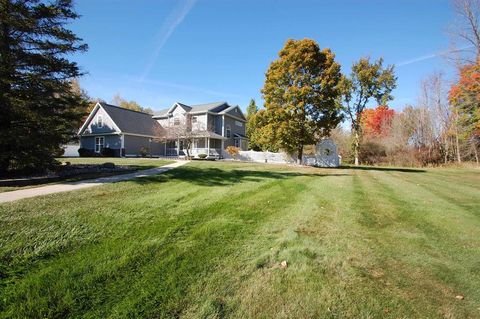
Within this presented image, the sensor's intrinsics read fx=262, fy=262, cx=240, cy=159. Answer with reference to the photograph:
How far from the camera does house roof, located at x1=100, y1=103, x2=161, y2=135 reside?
1148 inches

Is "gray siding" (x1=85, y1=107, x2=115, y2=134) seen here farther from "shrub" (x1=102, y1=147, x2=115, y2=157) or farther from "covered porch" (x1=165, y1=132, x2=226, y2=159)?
"covered porch" (x1=165, y1=132, x2=226, y2=159)

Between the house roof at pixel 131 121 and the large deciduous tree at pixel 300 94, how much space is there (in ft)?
53.6

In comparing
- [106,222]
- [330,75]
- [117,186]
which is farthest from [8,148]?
[330,75]

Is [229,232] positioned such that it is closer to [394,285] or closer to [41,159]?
[394,285]

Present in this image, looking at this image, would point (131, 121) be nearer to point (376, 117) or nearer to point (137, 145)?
point (137, 145)

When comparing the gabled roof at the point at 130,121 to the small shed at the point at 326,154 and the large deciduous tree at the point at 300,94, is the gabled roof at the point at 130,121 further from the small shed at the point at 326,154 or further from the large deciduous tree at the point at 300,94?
the small shed at the point at 326,154

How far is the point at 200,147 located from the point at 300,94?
1577cm

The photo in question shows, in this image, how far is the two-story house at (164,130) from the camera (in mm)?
28797

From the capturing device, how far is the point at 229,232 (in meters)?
4.59

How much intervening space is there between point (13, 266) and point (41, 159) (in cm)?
806

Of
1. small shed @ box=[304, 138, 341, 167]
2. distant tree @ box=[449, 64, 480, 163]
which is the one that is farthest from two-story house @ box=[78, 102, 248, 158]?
distant tree @ box=[449, 64, 480, 163]

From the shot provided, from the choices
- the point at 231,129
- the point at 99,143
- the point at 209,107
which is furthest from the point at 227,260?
the point at 231,129

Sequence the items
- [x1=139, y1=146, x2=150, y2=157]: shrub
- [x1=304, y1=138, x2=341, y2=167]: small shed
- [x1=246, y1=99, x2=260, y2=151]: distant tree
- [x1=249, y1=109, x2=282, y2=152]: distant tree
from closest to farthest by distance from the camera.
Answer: [x1=249, y1=109, x2=282, y2=152]: distant tree
[x1=246, y1=99, x2=260, y2=151]: distant tree
[x1=304, y1=138, x2=341, y2=167]: small shed
[x1=139, y1=146, x2=150, y2=157]: shrub

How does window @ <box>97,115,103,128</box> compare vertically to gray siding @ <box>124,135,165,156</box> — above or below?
above
